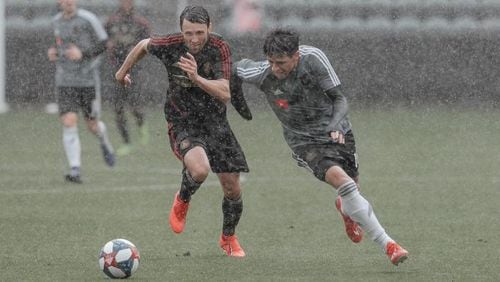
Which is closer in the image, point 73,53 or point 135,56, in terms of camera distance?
point 135,56

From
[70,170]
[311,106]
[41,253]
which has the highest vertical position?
[311,106]

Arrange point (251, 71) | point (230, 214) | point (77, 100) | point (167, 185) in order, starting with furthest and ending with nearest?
point (77, 100) < point (167, 185) < point (230, 214) < point (251, 71)

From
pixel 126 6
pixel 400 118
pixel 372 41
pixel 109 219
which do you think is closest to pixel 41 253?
pixel 109 219

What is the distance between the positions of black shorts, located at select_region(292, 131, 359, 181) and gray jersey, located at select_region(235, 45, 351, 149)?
0.07m

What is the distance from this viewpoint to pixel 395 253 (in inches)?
344

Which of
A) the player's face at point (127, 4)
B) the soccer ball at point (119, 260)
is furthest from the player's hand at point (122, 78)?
the player's face at point (127, 4)

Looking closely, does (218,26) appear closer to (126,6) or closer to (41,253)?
(126,6)

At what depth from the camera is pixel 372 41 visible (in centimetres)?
2616

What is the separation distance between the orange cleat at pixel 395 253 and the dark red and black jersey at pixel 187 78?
1.76 meters

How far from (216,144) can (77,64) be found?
20.8ft

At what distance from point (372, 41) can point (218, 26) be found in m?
3.13

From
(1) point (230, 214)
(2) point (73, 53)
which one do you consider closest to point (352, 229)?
(1) point (230, 214)

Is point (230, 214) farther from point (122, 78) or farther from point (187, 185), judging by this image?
point (122, 78)

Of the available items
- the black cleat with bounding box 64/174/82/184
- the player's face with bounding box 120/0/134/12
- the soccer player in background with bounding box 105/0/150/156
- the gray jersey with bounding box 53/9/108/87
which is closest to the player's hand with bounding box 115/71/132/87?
the black cleat with bounding box 64/174/82/184
